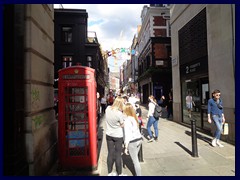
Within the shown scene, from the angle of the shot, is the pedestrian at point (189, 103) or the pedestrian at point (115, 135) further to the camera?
the pedestrian at point (189, 103)

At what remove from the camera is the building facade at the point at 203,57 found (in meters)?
5.56

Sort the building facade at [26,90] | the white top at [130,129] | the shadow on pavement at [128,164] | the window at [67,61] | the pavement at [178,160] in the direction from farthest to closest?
the window at [67,61]
the shadow on pavement at [128,164]
the pavement at [178,160]
the white top at [130,129]
the building facade at [26,90]

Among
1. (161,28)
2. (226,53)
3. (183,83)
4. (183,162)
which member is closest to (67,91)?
(183,162)

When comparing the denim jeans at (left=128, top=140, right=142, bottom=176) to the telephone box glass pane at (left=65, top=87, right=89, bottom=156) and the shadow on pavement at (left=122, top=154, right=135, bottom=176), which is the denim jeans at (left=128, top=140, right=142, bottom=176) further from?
the telephone box glass pane at (left=65, top=87, right=89, bottom=156)

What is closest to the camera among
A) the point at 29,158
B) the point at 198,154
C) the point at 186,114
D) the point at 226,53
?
the point at 29,158

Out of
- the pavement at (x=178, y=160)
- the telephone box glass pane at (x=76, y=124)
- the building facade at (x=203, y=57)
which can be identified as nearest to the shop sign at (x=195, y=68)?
the building facade at (x=203, y=57)

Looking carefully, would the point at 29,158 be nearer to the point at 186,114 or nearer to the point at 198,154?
the point at 198,154

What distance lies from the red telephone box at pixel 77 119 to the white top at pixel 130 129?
0.88m

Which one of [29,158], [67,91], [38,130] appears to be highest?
[67,91]

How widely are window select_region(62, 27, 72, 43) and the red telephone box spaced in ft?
48.3

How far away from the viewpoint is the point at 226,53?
579 cm

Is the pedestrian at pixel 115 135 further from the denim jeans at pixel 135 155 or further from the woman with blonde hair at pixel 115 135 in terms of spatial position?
the denim jeans at pixel 135 155

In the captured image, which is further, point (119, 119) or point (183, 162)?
point (183, 162)
